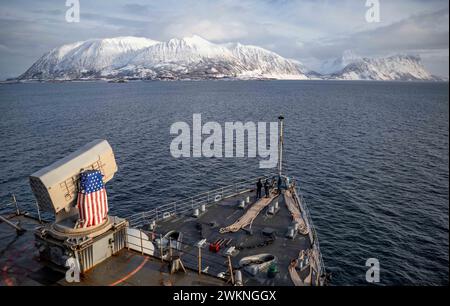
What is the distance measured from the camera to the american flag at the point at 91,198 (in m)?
19.9

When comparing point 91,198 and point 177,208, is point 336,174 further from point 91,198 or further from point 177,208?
point 91,198

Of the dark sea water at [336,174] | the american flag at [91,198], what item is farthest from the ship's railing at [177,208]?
the american flag at [91,198]

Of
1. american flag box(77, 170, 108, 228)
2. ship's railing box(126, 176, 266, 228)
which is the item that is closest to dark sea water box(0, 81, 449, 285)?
ship's railing box(126, 176, 266, 228)

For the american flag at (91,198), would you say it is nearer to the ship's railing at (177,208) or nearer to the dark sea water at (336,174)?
the ship's railing at (177,208)

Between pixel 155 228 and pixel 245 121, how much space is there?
93.7 metres

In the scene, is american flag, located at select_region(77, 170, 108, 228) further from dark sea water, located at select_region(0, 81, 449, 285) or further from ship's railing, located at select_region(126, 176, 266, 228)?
dark sea water, located at select_region(0, 81, 449, 285)

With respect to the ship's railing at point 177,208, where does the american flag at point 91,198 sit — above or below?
above

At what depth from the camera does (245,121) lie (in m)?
121

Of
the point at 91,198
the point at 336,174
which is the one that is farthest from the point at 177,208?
the point at 336,174

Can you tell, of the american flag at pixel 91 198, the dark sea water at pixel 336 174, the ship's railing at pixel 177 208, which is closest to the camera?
the american flag at pixel 91 198

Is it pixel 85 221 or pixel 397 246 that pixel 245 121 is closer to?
pixel 397 246

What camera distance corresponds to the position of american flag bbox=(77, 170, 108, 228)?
19891 mm
